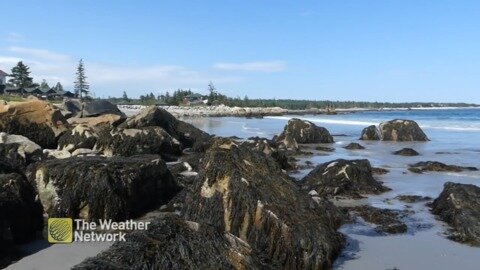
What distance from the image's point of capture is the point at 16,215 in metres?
5.95

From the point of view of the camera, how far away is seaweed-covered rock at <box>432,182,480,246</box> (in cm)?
686

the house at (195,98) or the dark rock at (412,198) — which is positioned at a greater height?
the house at (195,98)

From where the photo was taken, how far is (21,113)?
54.9 ft

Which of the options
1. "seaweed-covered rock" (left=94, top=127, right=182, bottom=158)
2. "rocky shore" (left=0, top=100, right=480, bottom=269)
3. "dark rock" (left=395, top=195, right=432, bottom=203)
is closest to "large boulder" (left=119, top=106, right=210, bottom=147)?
"seaweed-covered rock" (left=94, top=127, right=182, bottom=158)

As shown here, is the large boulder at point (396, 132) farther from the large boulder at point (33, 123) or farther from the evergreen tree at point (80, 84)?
the evergreen tree at point (80, 84)

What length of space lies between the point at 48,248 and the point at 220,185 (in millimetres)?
2427

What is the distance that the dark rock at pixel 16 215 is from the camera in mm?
5489

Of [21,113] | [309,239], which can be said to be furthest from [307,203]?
[21,113]

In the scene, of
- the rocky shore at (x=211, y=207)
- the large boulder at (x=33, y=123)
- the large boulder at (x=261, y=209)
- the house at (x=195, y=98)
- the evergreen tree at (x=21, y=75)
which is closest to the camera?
the rocky shore at (x=211, y=207)

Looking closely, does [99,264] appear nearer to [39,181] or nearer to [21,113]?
[39,181]

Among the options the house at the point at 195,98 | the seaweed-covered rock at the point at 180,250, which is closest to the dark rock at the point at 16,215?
the seaweed-covered rock at the point at 180,250

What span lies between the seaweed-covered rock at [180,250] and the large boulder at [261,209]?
2.55ft

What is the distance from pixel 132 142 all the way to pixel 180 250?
10677 millimetres

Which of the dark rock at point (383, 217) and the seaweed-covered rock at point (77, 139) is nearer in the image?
the dark rock at point (383, 217)
